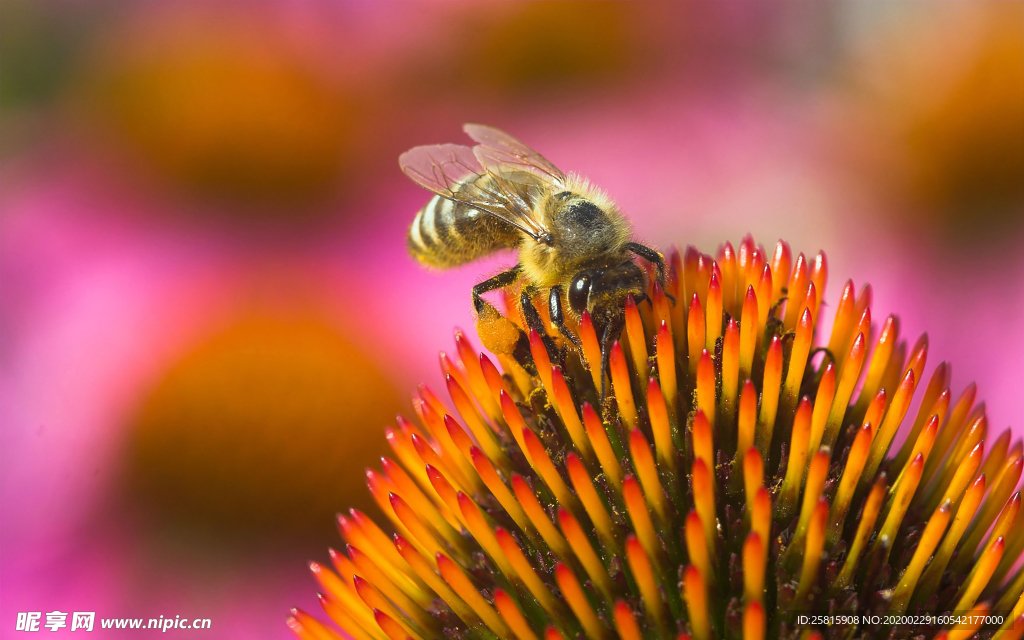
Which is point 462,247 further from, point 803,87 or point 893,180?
point 803,87

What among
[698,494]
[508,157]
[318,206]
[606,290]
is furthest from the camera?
[318,206]

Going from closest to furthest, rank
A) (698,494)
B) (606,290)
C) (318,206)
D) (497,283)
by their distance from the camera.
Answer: (698,494), (606,290), (497,283), (318,206)

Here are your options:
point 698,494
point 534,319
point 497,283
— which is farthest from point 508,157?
point 698,494

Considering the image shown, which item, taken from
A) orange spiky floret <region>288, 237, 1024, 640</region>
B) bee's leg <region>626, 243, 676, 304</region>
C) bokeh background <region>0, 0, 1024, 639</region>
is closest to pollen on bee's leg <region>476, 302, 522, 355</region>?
orange spiky floret <region>288, 237, 1024, 640</region>

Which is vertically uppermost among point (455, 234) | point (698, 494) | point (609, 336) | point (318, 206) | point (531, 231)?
point (318, 206)

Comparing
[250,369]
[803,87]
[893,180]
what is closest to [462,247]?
[250,369]

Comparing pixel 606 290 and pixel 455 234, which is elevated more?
pixel 455 234

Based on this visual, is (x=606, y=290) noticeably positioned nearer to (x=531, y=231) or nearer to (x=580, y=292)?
(x=580, y=292)
